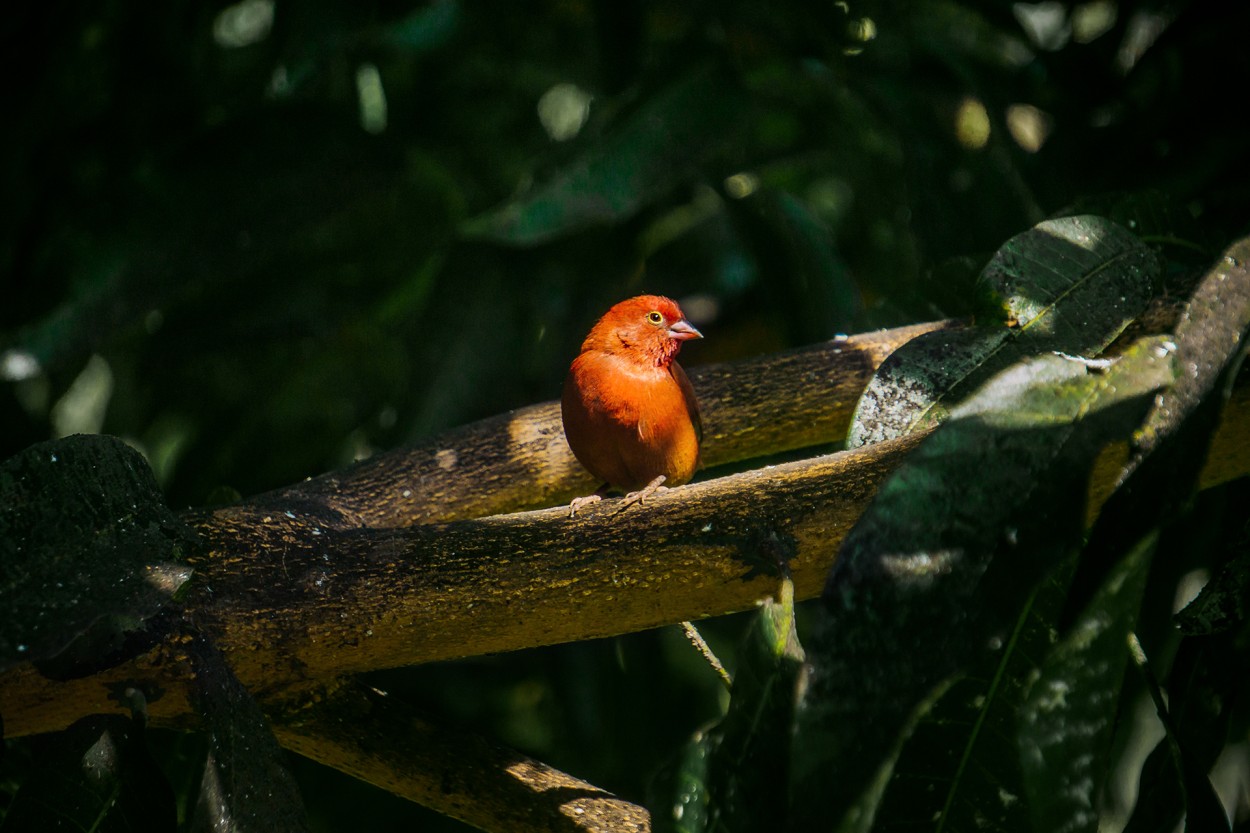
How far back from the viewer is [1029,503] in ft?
3.76

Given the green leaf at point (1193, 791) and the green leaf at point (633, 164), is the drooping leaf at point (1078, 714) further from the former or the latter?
the green leaf at point (633, 164)

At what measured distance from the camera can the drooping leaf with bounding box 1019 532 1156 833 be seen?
1181 millimetres

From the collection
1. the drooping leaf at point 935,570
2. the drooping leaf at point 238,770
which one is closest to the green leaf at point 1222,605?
the drooping leaf at point 935,570

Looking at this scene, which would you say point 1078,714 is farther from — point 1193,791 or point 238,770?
point 238,770

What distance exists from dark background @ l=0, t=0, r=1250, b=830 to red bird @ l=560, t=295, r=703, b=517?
1.32ft

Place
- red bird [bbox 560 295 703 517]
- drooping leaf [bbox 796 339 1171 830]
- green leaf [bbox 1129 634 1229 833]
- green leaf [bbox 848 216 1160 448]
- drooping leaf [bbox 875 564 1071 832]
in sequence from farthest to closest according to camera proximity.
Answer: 1. red bird [bbox 560 295 703 517]
2. green leaf [bbox 848 216 1160 448]
3. green leaf [bbox 1129 634 1229 833]
4. drooping leaf [bbox 875 564 1071 832]
5. drooping leaf [bbox 796 339 1171 830]

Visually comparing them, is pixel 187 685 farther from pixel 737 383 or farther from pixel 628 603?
pixel 737 383

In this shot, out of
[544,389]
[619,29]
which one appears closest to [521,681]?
[544,389]

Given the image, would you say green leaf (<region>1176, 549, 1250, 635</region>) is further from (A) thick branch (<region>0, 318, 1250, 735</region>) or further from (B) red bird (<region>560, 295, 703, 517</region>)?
(B) red bird (<region>560, 295, 703, 517</region>)

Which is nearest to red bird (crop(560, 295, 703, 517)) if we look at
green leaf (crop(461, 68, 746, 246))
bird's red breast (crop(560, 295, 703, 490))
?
bird's red breast (crop(560, 295, 703, 490))

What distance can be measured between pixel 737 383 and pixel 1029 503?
Answer: 1.40 m

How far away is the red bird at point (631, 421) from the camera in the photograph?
2447mm

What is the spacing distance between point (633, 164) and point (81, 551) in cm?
178

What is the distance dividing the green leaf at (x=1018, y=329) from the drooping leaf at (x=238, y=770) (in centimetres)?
96
